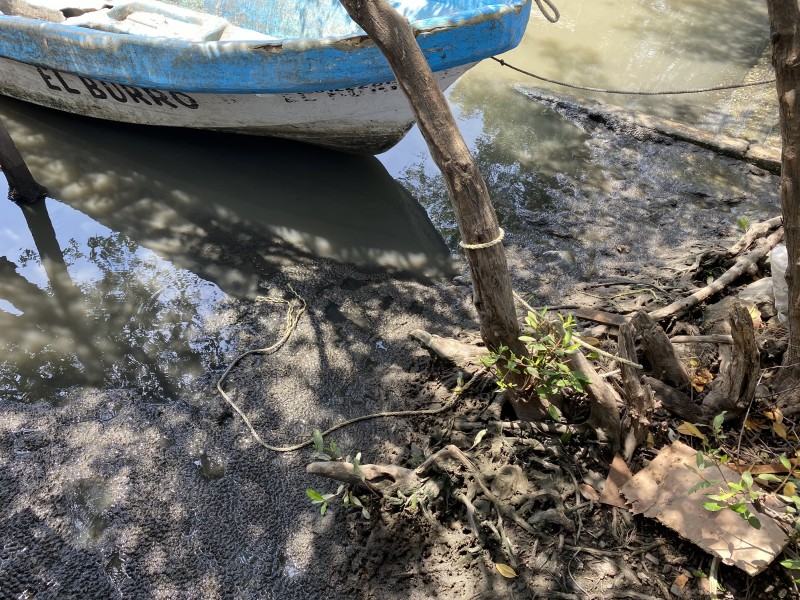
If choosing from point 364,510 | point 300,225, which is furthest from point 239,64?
point 364,510

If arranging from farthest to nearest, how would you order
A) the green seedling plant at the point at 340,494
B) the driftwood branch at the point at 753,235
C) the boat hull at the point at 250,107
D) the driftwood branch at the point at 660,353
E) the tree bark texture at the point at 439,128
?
the boat hull at the point at 250,107 < the driftwood branch at the point at 753,235 < the driftwood branch at the point at 660,353 < the green seedling plant at the point at 340,494 < the tree bark texture at the point at 439,128

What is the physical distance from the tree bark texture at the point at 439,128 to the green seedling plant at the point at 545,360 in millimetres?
306

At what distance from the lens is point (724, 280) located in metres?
3.50

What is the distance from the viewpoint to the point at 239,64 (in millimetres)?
4574

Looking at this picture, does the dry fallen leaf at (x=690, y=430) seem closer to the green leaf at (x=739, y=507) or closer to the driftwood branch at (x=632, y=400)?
the driftwood branch at (x=632, y=400)

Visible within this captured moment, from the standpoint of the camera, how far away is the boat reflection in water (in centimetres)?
387

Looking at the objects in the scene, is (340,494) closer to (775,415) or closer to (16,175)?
(775,415)

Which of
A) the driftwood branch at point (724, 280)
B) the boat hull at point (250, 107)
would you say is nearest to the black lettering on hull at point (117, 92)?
the boat hull at point (250, 107)

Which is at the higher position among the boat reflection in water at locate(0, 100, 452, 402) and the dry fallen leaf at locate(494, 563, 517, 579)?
the boat reflection in water at locate(0, 100, 452, 402)

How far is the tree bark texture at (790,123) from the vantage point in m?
2.12

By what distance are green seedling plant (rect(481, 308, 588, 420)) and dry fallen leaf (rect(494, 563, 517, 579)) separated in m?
0.61

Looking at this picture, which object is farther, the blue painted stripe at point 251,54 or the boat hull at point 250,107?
the boat hull at point 250,107

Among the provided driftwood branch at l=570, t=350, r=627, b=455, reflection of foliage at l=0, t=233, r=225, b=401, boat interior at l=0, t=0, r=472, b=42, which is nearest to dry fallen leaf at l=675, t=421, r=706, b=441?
driftwood branch at l=570, t=350, r=627, b=455

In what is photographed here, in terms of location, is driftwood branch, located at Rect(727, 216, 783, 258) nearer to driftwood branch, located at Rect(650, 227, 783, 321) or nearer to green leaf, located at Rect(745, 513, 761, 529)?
driftwood branch, located at Rect(650, 227, 783, 321)
